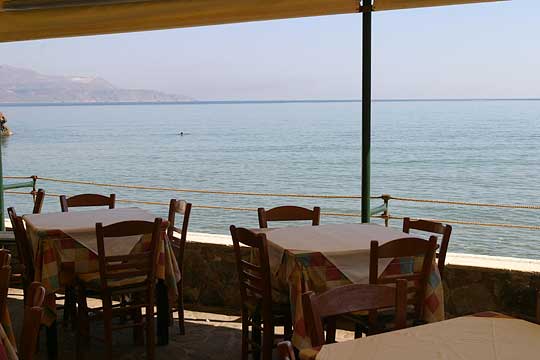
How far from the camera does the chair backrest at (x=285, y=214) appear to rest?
4633 mm

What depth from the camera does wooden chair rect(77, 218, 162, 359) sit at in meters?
3.95

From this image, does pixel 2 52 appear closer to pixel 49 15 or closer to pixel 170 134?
pixel 170 134

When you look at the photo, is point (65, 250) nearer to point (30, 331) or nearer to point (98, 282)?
point (98, 282)

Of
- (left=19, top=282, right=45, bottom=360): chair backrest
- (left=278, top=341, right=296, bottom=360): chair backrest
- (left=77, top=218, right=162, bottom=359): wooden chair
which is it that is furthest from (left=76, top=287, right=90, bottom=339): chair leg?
(left=278, top=341, right=296, bottom=360): chair backrest

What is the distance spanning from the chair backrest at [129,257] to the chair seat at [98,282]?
0.10 feet

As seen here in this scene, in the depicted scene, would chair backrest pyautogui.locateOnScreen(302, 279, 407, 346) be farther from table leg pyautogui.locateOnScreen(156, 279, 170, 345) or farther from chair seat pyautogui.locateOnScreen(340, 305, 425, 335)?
table leg pyautogui.locateOnScreen(156, 279, 170, 345)

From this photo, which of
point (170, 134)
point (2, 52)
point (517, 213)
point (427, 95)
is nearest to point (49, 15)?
point (517, 213)

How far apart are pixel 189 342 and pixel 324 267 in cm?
156

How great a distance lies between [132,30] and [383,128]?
64928 mm

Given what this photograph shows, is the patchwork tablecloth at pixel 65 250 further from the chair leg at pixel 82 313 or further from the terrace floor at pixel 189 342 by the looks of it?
the terrace floor at pixel 189 342

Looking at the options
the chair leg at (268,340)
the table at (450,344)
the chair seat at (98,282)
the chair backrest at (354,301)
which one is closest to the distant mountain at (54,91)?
the chair seat at (98,282)

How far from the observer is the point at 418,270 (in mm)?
3727

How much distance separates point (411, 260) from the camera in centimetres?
372

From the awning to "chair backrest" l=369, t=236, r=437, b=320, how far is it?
5.29ft
